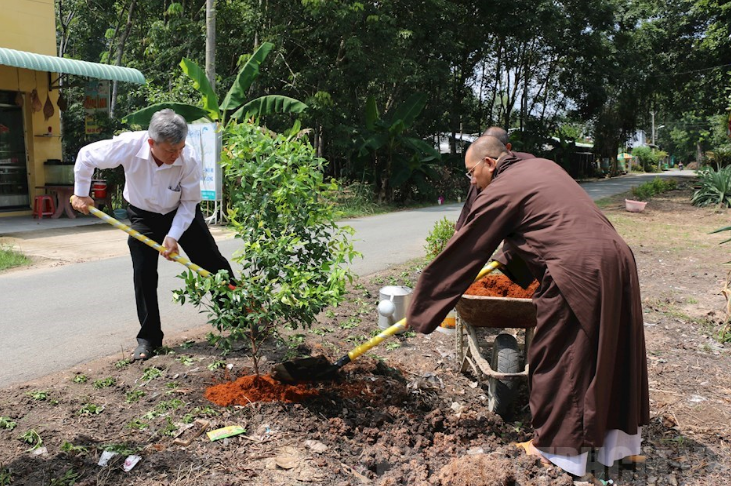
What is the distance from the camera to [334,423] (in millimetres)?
3814

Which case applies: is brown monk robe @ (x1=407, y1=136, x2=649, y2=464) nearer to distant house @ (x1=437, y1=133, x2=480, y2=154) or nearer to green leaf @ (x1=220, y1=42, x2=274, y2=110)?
green leaf @ (x1=220, y1=42, x2=274, y2=110)

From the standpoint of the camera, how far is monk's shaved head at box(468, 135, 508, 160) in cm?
375

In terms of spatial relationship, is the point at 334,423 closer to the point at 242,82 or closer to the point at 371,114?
the point at 242,82

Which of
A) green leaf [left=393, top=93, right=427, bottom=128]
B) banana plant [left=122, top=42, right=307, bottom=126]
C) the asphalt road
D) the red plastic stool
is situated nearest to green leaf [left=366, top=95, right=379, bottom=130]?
green leaf [left=393, top=93, right=427, bottom=128]

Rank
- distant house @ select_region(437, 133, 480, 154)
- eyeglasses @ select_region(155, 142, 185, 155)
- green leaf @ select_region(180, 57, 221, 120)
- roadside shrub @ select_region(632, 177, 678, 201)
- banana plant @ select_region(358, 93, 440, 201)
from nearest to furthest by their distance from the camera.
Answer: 1. eyeglasses @ select_region(155, 142, 185, 155)
2. green leaf @ select_region(180, 57, 221, 120)
3. banana plant @ select_region(358, 93, 440, 201)
4. roadside shrub @ select_region(632, 177, 678, 201)
5. distant house @ select_region(437, 133, 480, 154)

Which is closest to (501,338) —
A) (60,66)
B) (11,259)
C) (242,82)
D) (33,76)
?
(11,259)

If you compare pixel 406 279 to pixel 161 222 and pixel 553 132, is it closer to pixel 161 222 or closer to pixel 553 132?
pixel 161 222

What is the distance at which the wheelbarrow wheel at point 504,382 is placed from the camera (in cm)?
405

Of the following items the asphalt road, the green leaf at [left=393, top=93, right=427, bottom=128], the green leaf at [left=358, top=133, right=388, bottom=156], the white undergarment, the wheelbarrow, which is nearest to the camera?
the white undergarment

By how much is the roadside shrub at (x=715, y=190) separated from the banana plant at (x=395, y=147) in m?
8.26

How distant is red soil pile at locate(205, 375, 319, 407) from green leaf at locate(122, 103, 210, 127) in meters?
9.85

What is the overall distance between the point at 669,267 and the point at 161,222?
785 cm

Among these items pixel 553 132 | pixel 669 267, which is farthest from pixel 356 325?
pixel 553 132

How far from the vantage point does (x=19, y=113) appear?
1469cm
